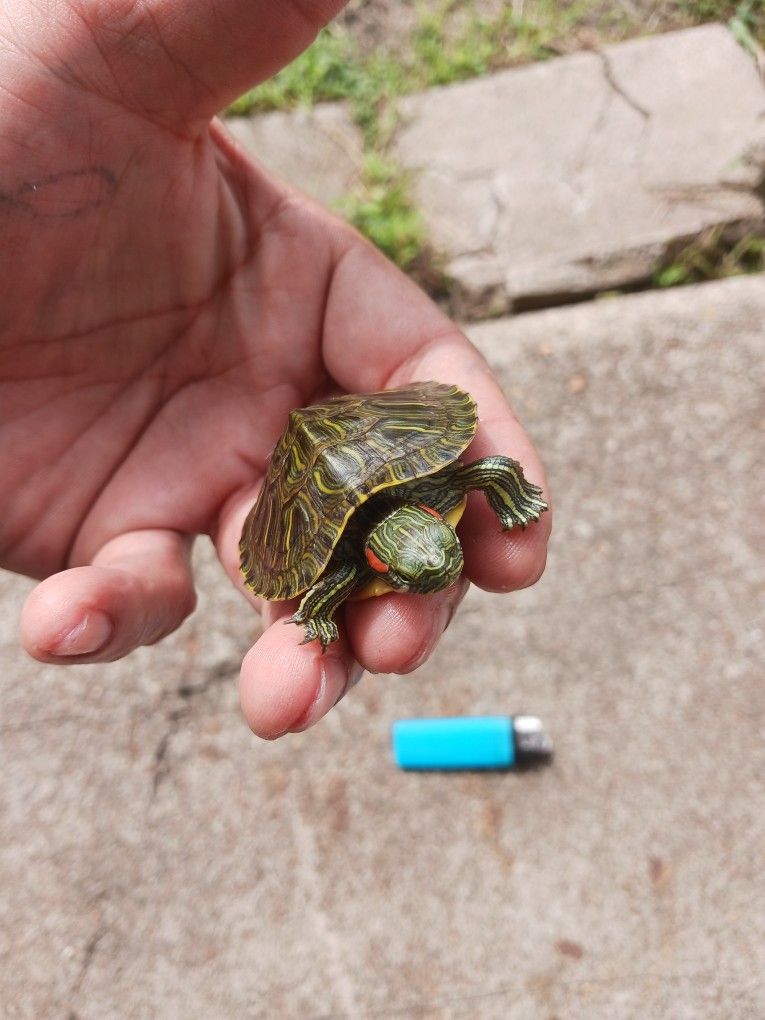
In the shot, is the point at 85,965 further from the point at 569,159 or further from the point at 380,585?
the point at 569,159

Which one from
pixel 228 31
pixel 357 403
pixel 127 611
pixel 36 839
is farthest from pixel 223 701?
pixel 228 31

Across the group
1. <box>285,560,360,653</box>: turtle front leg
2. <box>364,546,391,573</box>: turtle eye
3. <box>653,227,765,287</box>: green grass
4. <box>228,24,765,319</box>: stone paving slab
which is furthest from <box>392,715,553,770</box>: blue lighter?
<box>653,227,765,287</box>: green grass

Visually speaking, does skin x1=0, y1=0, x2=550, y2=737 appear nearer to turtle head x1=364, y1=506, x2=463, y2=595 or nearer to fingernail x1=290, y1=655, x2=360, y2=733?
fingernail x1=290, y1=655, x2=360, y2=733

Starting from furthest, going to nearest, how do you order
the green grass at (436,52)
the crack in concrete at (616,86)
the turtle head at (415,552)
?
1. the green grass at (436,52)
2. the crack in concrete at (616,86)
3. the turtle head at (415,552)

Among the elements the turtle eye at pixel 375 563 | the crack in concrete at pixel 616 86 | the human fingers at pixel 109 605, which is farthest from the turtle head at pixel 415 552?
the crack in concrete at pixel 616 86

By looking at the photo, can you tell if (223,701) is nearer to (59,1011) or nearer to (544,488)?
(59,1011)

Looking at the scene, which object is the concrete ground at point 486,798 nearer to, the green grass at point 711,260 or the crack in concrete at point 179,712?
the crack in concrete at point 179,712
